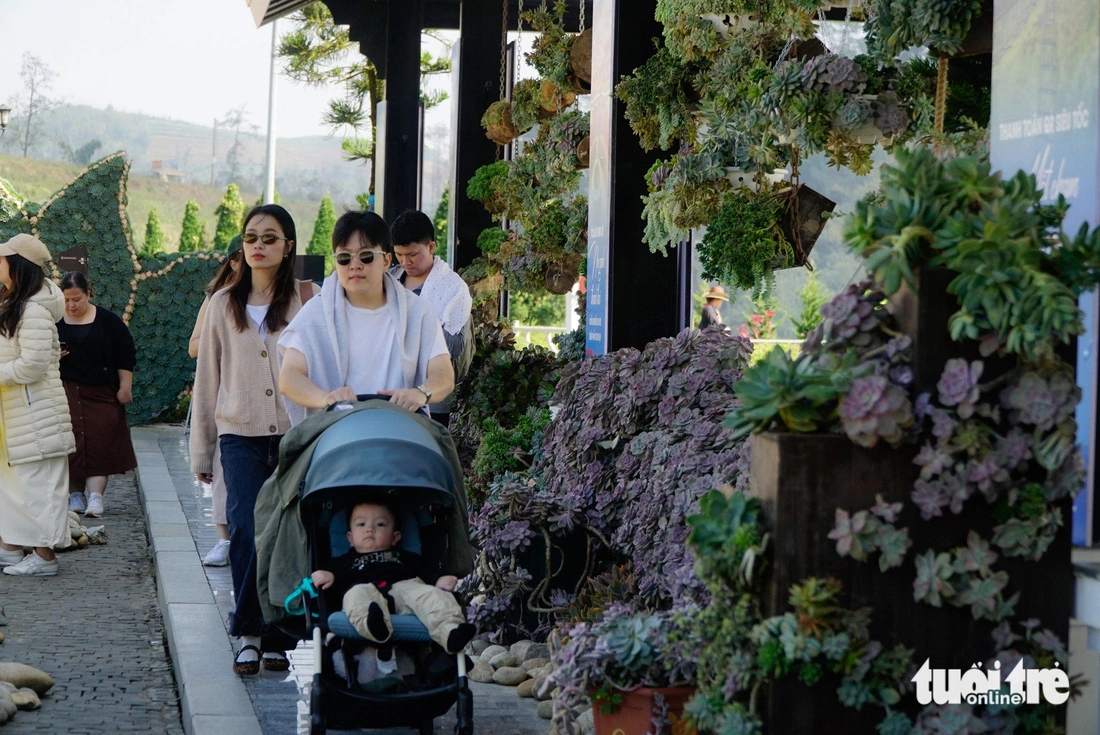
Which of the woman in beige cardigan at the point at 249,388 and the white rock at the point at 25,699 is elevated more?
the woman in beige cardigan at the point at 249,388

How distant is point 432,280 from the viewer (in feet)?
21.5

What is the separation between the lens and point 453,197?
430 inches

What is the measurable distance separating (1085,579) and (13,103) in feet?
238

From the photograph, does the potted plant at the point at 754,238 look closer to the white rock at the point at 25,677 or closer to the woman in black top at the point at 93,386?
the white rock at the point at 25,677

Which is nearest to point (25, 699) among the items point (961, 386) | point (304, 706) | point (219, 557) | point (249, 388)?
point (304, 706)

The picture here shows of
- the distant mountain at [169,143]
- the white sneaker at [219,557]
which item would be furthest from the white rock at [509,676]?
the distant mountain at [169,143]

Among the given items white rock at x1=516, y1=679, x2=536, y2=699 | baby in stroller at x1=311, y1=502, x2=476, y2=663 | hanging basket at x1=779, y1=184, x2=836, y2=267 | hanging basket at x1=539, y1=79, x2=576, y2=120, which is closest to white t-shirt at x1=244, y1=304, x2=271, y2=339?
baby in stroller at x1=311, y1=502, x2=476, y2=663

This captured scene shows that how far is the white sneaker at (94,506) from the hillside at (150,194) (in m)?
57.7

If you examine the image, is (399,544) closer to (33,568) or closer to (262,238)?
(262,238)

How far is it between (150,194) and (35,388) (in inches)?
2900

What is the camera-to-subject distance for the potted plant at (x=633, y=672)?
3594mm

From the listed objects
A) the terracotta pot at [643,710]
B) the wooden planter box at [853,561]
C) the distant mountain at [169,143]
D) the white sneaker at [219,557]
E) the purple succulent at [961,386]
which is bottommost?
the white sneaker at [219,557]

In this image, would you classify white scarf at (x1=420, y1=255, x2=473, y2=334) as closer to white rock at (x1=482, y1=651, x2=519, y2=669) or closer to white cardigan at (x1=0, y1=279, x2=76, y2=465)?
white rock at (x1=482, y1=651, x2=519, y2=669)

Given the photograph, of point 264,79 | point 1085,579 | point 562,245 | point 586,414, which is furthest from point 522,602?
point 264,79
